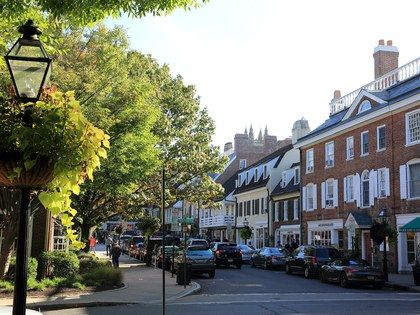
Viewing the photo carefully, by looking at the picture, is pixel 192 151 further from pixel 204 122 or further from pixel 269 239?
pixel 269 239

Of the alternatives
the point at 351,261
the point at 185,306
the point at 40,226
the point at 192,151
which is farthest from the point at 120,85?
the point at 192,151

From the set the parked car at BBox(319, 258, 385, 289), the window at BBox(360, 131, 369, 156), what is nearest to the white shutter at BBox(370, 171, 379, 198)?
the window at BBox(360, 131, 369, 156)

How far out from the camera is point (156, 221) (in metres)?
37.4

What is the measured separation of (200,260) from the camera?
88.4 feet

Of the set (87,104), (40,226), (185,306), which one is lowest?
(185,306)

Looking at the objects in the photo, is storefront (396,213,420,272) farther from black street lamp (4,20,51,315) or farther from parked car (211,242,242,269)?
black street lamp (4,20,51,315)

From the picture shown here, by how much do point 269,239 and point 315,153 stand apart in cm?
1202

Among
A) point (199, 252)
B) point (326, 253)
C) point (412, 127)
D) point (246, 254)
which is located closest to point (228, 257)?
point (246, 254)

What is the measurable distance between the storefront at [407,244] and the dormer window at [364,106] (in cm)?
730

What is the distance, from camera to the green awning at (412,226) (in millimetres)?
26375

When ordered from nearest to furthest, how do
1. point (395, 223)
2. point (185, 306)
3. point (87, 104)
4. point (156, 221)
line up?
point (185, 306)
point (87, 104)
point (395, 223)
point (156, 221)

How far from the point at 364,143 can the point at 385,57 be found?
317 inches

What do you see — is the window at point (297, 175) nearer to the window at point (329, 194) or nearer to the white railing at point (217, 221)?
the window at point (329, 194)

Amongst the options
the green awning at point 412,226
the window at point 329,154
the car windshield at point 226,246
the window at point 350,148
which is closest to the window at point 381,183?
the window at point 350,148
